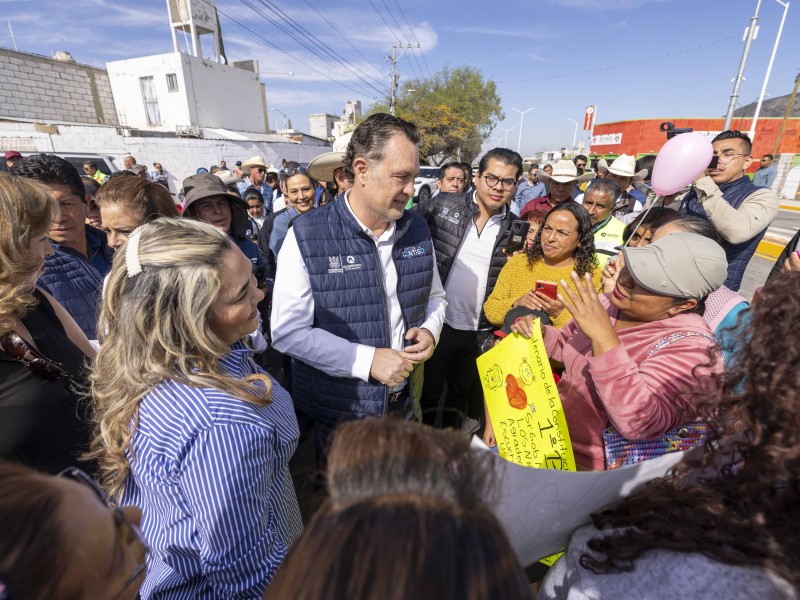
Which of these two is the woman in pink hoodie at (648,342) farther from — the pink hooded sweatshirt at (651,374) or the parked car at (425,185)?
the parked car at (425,185)

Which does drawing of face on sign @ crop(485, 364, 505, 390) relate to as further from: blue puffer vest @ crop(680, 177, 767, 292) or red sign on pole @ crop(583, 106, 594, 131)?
red sign on pole @ crop(583, 106, 594, 131)

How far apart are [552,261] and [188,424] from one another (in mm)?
2442

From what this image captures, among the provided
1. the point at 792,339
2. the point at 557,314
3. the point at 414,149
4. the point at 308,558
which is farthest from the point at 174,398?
the point at 557,314

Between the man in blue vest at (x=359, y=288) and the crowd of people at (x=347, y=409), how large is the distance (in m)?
0.01

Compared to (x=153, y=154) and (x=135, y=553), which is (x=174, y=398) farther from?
(x=153, y=154)

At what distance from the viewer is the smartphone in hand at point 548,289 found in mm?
2310

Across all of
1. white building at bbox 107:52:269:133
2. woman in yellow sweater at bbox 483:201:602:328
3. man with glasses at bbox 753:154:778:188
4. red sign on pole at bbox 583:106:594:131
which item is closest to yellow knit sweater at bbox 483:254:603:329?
woman in yellow sweater at bbox 483:201:602:328

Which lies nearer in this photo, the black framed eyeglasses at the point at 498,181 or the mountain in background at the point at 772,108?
the black framed eyeglasses at the point at 498,181

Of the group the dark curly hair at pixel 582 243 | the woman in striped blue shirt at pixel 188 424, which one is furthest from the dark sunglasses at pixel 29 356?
the dark curly hair at pixel 582 243

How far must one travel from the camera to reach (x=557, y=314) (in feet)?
7.86

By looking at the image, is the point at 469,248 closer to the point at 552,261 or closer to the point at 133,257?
the point at 552,261

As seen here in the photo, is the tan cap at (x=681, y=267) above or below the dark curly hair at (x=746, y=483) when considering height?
above

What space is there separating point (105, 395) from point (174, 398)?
0.25 metres

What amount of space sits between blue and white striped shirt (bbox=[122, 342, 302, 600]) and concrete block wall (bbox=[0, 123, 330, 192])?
17146mm
